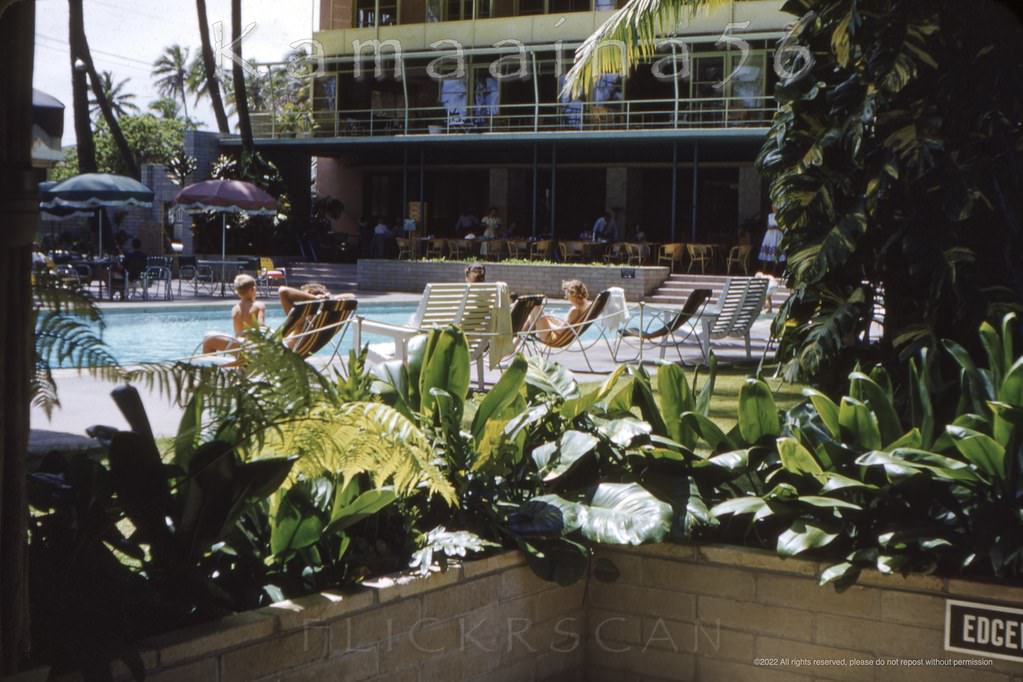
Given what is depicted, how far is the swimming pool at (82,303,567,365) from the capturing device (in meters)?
16.1

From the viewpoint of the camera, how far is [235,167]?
32.7 metres

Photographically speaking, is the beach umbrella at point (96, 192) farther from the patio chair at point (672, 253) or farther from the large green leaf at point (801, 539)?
the large green leaf at point (801, 539)

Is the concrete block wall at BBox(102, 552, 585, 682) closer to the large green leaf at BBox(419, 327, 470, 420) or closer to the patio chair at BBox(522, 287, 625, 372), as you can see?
the large green leaf at BBox(419, 327, 470, 420)

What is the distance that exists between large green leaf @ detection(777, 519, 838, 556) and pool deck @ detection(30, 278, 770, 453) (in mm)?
1586

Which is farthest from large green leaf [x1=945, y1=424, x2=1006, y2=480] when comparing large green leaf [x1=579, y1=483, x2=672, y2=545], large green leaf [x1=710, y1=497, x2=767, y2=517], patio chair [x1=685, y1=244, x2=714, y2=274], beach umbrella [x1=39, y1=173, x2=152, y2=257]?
patio chair [x1=685, y1=244, x2=714, y2=274]

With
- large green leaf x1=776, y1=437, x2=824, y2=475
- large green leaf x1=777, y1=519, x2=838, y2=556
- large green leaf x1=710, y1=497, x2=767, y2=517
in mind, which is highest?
large green leaf x1=776, y1=437, x2=824, y2=475

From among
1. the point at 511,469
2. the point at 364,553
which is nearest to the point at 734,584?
the point at 511,469

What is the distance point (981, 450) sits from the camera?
3.06m

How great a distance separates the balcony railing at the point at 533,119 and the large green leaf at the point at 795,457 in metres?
24.6

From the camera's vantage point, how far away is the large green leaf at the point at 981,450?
3047mm

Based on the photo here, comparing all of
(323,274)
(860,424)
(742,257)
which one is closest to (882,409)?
(860,424)

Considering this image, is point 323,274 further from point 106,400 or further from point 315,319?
point 106,400

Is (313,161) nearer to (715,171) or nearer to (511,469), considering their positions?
(715,171)

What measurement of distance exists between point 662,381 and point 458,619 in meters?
1.05
